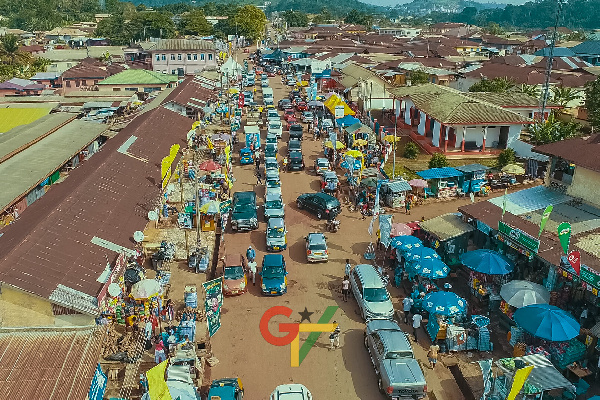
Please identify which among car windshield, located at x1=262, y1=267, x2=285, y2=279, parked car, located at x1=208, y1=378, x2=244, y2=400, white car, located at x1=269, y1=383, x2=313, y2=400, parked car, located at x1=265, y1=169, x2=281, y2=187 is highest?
parked car, located at x1=265, y1=169, x2=281, y2=187

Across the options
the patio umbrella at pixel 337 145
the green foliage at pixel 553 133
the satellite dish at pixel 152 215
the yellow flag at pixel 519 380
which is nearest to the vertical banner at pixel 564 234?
the yellow flag at pixel 519 380

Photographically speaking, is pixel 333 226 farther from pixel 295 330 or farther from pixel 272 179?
pixel 295 330

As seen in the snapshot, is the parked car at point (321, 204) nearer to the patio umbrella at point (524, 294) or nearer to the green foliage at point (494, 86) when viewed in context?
the patio umbrella at point (524, 294)

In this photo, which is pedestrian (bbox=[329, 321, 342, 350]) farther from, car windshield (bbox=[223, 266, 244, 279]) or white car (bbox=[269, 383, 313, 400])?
car windshield (bbox=[223, 266, 244, 279])

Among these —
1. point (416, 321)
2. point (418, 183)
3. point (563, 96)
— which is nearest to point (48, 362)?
point (416, 321)

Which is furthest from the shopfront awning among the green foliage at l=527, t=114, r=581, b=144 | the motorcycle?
the green foliage at l=527, t=114, r=581, b=144
